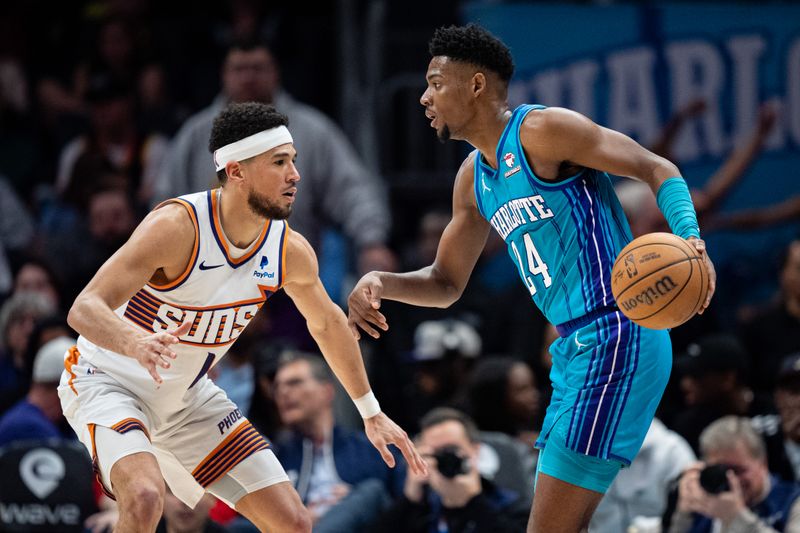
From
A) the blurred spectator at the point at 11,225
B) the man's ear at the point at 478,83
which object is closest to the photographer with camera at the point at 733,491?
the man's ear at the point at 478,83

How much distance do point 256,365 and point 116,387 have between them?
10.8ft

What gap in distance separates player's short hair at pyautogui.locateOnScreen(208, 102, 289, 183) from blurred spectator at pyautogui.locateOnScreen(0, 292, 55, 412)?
3948 mm

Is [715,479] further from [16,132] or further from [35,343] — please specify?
[16,132]

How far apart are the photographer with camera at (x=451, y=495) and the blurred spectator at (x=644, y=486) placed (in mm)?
537

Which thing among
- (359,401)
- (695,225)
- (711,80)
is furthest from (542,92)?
(695,225)

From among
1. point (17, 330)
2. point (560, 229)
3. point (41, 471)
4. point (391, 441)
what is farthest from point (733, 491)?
point (17, 330)

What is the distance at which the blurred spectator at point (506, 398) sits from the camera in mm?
8758

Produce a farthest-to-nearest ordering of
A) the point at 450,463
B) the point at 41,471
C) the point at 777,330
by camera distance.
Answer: the point at 777,330 → the point at 41,471 → the point at 450,463

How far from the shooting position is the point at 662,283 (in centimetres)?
495

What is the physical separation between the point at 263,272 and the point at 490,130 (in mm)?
1253

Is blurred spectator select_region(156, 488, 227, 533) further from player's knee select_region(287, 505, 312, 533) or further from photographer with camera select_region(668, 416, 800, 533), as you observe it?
photographer with camera select_region(668, 416, 800, 533)

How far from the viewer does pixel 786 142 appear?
10625 mm

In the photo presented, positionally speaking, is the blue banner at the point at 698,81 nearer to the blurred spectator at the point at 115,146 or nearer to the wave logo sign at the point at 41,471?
the blurred spectator at the point at 115,146

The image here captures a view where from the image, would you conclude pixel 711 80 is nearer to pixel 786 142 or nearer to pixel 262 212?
pixel 786 142
